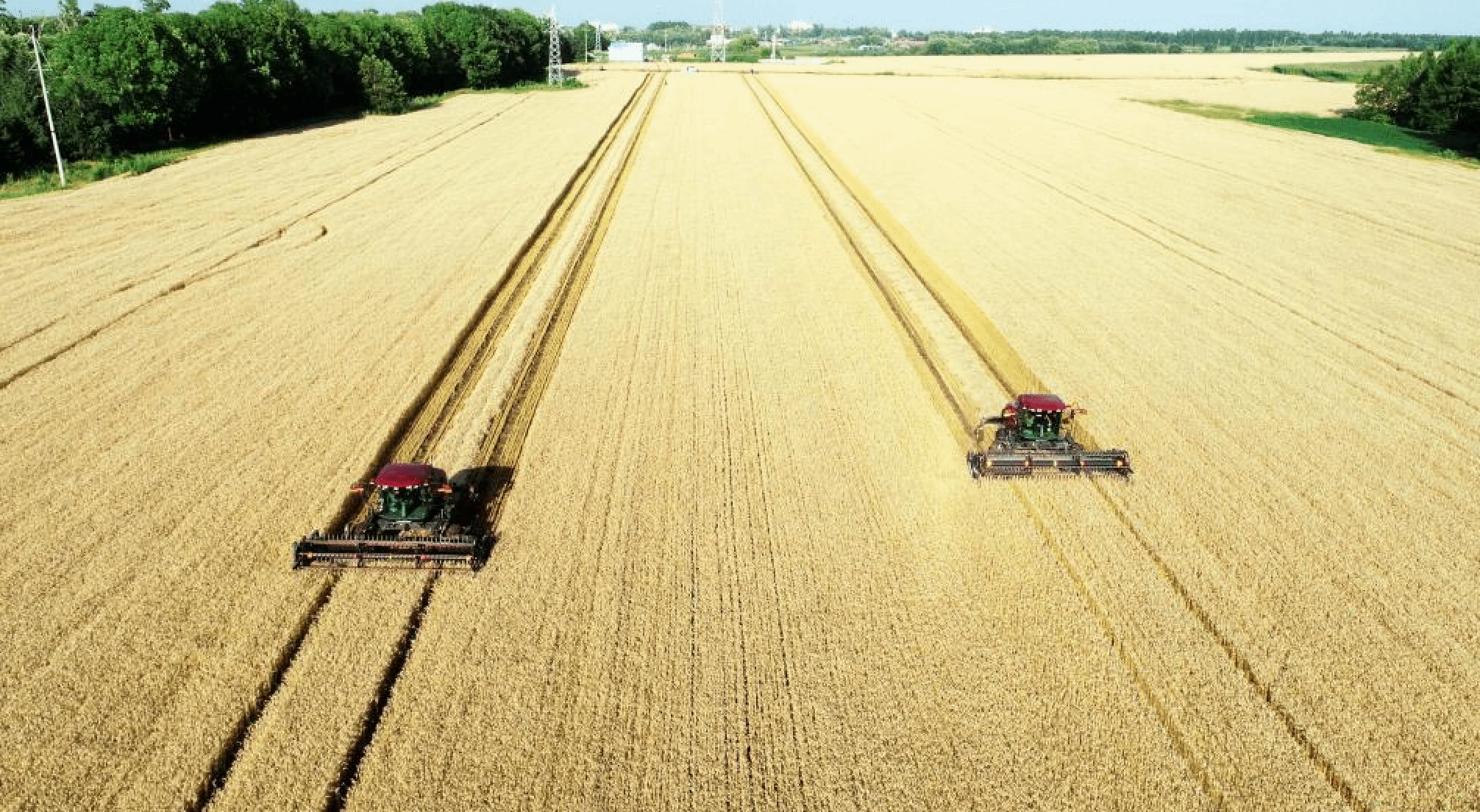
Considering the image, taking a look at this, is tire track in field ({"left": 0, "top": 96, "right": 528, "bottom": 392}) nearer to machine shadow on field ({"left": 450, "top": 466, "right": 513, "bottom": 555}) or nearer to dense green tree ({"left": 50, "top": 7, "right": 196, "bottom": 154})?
machine shadow on field ({"left": 450, "top": 466, "right": 513, "bottom": 555})

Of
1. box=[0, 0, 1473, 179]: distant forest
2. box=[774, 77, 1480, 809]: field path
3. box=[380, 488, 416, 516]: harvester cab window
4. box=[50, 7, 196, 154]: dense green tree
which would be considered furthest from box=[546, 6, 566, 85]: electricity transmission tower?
box=[380, 488, 416, 516]: harvester cab window

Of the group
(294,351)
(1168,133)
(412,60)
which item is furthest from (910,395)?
(412,60)

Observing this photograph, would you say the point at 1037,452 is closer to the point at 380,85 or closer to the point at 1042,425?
the point at 1042,425

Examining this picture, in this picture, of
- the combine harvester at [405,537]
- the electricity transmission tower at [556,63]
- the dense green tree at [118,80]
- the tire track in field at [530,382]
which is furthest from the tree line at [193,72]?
the combine harvester at [405,537]

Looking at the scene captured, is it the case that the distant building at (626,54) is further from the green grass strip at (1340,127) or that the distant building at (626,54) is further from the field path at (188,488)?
the field path at (188,488)

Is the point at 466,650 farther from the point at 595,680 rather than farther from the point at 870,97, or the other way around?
the point at 870,97

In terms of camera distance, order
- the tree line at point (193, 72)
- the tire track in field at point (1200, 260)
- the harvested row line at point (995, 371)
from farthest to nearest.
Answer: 1. the tree line at point (193, 72)
2. the tire track in field at point (1200, 260)
3. the harvested row line at point (995, 371)
